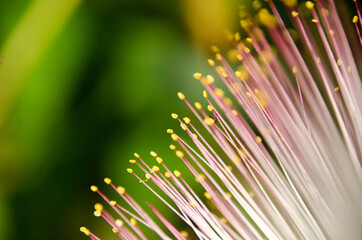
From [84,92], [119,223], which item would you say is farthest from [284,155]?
Result: [84,92]

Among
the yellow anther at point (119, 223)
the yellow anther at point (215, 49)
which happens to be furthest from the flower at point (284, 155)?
the yellow anther at point (215, 49)

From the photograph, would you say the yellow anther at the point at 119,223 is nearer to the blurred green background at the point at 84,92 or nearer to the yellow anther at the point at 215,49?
the blurred green background at the point at 84,92

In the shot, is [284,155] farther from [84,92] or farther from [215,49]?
[84,92]

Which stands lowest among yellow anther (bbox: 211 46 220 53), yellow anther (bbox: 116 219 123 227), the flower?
yellow anther (bbox: 116 219 123 227)

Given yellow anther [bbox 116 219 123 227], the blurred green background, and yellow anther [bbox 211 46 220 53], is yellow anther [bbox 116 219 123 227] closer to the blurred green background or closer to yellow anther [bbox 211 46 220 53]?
the blurred green background

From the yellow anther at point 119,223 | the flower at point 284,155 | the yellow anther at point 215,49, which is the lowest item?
the yellow anther at point 119,223

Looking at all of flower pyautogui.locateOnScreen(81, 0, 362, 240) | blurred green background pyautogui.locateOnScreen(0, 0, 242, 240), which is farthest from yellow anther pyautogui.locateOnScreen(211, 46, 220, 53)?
flower pyautogui.locateOnScreen(81, 0, 362, 240)

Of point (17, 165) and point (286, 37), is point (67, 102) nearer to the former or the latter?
point (17, 165)

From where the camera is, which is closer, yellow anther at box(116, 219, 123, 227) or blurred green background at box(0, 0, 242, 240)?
yellow anther at box(116, 219, 123, 227)

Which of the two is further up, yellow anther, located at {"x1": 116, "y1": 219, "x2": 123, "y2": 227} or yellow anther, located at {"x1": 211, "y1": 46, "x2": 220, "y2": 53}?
yellow anther, located at {"x1": 211, "y1": 46, "x2": 220, "y2": 53}
